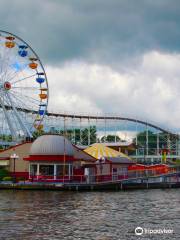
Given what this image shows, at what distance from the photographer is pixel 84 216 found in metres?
35.6

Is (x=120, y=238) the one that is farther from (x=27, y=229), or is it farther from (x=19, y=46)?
(x=19, y=46)

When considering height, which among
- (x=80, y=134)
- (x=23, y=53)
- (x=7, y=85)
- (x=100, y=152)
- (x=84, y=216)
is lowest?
(x=84, y=216)

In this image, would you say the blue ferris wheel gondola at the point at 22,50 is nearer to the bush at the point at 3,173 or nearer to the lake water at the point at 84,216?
the bush at the point at 3,173

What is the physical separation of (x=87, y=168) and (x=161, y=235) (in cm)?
3765

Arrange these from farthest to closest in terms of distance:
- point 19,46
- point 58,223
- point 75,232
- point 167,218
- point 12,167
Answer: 1. point 19,46
2. point 12,167
3. point 167,218
4. point 58,223
5. point 75,232

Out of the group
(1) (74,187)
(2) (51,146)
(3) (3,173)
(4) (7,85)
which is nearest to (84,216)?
(1) (74,187)

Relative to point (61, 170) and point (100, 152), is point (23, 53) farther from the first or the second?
point (61, 170)

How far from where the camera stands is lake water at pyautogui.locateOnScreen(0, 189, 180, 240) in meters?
28.7

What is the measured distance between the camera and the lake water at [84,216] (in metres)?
28.7

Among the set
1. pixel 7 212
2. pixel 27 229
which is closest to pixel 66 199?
pixel 7 212

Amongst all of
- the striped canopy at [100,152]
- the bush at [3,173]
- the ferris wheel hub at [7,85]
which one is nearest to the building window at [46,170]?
the bush at [3,173]

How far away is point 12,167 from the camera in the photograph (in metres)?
66.9

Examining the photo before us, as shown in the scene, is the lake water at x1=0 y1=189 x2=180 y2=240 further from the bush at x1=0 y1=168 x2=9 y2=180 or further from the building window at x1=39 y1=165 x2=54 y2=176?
the bush at x1=0 y1=168 x2=9 y2=180

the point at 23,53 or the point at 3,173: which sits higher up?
the point at 23,53
